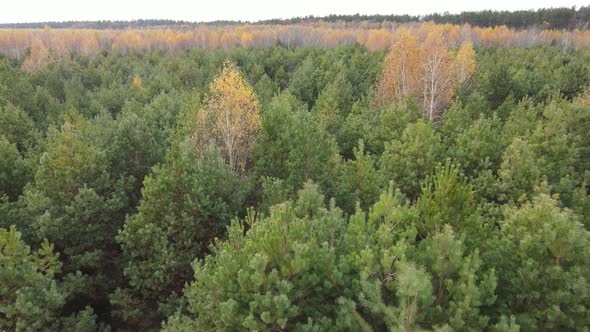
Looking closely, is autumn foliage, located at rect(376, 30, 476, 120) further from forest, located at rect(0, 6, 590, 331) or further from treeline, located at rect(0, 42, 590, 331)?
treeline, located at rect(0, 42, 590, 331)

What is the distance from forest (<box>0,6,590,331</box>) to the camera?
28.3ft

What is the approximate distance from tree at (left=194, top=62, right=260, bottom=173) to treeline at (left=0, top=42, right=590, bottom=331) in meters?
0.10

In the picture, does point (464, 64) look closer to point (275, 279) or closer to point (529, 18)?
point (275, 279)

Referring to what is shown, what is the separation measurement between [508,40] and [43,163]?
75.9m

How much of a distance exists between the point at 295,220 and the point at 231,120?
11.3 m

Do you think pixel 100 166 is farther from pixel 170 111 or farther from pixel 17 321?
pixel 170 111

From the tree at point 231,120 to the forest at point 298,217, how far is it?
93 millimetres

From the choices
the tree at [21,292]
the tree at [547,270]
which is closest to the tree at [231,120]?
the tree at [21,292]

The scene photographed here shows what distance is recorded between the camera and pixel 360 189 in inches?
635

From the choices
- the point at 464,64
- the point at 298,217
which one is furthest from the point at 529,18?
the point at 298,217

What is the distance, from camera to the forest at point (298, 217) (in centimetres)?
862

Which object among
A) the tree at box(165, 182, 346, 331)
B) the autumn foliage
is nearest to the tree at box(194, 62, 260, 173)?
the tree at box(165, 182, 346, 331)

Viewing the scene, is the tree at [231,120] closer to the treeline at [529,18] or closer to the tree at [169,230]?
the tree at [169,230]

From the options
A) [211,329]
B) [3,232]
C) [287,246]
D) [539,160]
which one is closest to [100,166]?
[3,232]
